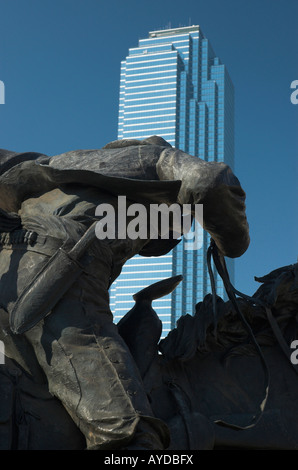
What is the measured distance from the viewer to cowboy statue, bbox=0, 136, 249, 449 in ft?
10.5

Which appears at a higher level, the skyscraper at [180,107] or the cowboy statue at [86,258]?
the skyscraper at [180,107]

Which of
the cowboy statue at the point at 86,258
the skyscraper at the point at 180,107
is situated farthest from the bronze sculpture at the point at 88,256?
the skyscraper at the point at 180,107

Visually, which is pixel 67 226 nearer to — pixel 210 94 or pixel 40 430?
pixel 40 430

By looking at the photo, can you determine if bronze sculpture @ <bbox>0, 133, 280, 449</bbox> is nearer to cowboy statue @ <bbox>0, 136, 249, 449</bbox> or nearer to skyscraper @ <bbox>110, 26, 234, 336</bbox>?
cowboy statue @ <bbox>0, 136, 249, 449</bbox>

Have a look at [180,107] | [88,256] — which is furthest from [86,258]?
[180,107]

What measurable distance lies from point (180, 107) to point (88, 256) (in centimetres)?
8944

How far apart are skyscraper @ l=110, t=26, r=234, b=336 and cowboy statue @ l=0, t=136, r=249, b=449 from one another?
62.9 m

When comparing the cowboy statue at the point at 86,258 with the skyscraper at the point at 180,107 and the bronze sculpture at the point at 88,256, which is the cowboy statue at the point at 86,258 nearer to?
the bronze sculpture at the point at 88,256

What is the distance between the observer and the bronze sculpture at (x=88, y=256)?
320cm

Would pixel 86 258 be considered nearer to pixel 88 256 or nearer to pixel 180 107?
pixel 88 256

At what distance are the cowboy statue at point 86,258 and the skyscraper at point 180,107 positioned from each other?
62.9 metres

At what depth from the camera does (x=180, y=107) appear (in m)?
91.0

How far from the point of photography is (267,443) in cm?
388

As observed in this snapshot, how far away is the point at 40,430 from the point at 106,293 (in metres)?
0.79
